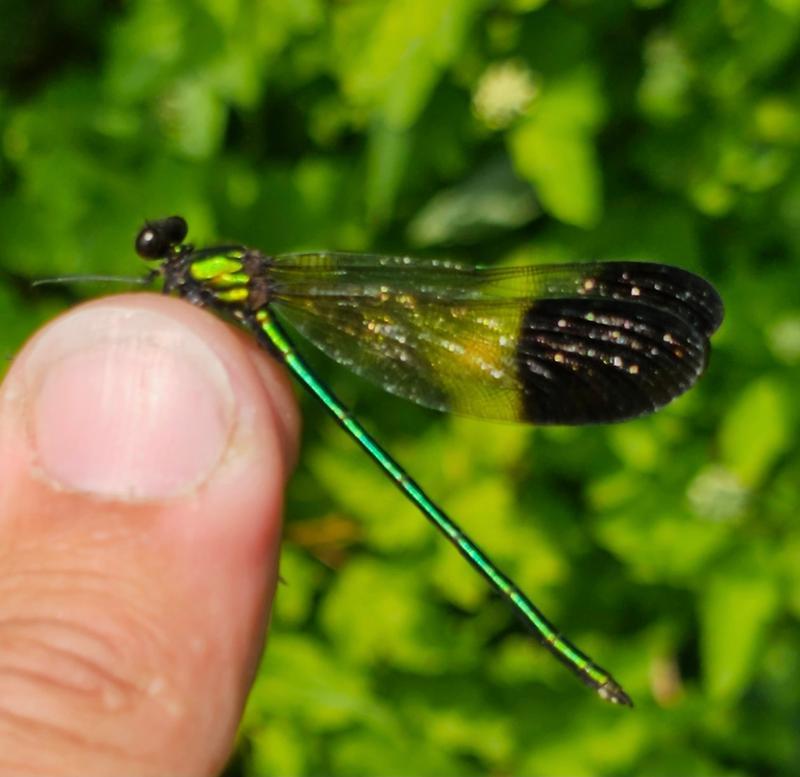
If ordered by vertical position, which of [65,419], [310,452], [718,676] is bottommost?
[718,676]

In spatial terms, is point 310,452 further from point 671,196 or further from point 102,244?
point 671,196

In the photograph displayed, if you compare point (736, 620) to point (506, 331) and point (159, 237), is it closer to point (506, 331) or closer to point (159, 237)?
point (506, 331)

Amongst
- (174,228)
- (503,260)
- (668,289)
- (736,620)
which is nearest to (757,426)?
(736,620)

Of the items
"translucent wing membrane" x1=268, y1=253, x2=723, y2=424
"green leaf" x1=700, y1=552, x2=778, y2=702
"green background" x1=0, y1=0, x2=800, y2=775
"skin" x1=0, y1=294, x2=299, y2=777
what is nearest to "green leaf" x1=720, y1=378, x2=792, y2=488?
"green background" x1=0, y1=0, x2=800, y2=775

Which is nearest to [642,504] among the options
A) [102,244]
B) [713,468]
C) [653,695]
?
[713,468]

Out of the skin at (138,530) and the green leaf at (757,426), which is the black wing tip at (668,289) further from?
the skin at (138,530)

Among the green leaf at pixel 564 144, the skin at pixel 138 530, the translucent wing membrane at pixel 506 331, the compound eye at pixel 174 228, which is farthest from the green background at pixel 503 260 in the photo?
the skin at pixel 138 530

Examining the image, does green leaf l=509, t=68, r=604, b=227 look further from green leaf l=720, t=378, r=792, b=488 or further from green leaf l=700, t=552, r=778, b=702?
green leaf l=700, t=552, r=778, b=702

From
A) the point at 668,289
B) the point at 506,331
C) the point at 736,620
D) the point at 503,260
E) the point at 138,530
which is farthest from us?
the point at 503,260
